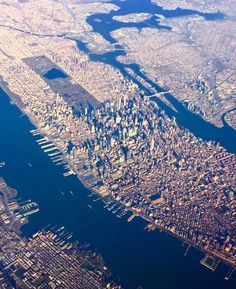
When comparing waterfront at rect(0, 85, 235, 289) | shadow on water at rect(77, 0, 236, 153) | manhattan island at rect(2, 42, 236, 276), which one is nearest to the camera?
waterfront at rect(0, 85, 235, 289)

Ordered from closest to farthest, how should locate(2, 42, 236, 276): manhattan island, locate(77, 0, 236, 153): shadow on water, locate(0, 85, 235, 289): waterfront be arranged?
locate(0, 85, 235, 289): waterfront
locate(2, 42, 236, 276): manhattan island
locate(77, 0, 236, 153): shadow on water

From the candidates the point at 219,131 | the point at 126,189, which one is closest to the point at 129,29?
the point at 219,131

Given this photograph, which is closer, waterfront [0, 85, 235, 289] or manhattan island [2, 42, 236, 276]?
waterfront [0, 85, 235, 289]

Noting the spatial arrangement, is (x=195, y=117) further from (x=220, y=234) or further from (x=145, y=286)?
(x=145, y=286)

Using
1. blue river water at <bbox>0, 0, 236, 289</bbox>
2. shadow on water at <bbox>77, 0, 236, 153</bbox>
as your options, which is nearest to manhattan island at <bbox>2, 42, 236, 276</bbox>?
blue river water at <bbox>0, 0, 236, 289</bbox>

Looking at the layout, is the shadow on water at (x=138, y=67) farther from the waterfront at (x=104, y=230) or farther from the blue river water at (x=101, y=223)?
the waterfront at (x=104, y=230)

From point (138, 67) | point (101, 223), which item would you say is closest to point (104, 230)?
point (101, 223)

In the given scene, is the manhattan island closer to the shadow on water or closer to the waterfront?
the waterfront

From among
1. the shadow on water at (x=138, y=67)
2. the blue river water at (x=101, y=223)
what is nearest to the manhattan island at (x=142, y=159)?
the blue river water at (x=101, y=223)

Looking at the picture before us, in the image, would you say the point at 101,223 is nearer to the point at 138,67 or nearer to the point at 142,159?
the point at 142,159
